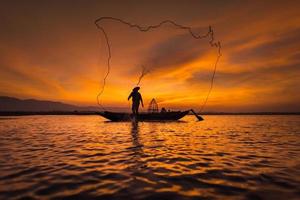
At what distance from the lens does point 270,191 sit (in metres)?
3.66

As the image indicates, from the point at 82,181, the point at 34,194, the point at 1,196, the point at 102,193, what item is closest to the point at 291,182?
the point at 102,193

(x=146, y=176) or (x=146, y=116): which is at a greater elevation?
(x=146, y=116)

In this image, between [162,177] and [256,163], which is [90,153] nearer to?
[162,177]

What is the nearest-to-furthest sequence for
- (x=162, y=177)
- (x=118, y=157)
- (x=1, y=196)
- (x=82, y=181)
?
(x=1, y=196) → (x=82, y=181) → (x=162, y=177) → (x=118, y=157)

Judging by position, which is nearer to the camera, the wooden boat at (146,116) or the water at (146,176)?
the water at (146,176)

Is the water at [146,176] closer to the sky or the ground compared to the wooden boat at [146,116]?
closer to the ground

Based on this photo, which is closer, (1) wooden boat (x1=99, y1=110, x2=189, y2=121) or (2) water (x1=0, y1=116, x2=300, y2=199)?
(2) water (x1=0, y1=116, x2=300, y2=199)

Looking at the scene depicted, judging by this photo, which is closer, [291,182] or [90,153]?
[291,182]

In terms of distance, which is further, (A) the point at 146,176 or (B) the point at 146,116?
(B) the point at 146,116

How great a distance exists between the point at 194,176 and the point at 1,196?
11.6 ft

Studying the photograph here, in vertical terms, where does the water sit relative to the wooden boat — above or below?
below

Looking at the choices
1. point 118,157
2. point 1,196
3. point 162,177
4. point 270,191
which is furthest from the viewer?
point 118,157

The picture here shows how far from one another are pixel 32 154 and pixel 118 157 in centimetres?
291

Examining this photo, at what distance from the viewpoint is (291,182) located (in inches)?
164
